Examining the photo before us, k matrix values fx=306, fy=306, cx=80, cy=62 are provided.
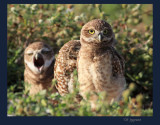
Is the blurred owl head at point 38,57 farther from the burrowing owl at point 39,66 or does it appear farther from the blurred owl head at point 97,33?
the blurred owl head at point 97,33

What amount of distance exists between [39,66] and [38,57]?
0.23 m

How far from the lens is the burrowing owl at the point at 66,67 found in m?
3.71

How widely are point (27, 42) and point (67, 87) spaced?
169cm

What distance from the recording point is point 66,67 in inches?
147

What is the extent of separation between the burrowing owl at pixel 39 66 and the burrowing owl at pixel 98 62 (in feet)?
3.20

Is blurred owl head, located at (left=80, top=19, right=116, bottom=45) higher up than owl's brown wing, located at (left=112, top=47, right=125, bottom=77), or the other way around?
blurred owl head, located at (left=80, top=19, right=116, bottom=45)

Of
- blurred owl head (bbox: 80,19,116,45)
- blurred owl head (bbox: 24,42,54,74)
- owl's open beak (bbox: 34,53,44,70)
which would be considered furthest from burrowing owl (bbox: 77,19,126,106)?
owl's open beak (bbox: 34,53,44,70)

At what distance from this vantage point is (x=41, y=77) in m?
4.36

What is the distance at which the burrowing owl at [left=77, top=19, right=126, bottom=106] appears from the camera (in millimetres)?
3184

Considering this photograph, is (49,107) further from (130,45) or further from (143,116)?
(130,45)

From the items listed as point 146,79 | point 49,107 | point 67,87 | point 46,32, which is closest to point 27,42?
point 46,32

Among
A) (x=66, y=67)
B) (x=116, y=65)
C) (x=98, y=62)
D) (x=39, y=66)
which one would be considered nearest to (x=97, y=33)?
(x=98, y=62)

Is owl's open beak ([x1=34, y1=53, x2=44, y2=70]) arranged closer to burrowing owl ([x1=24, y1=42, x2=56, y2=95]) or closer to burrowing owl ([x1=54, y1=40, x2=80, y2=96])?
burrowing owl ([x1=24, y1=42, x2=56, y2=95])

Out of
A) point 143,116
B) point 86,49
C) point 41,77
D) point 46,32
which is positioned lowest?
point 143,116
